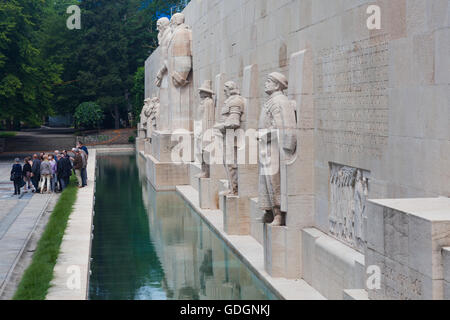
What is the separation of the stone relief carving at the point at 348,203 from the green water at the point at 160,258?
4.60 feet

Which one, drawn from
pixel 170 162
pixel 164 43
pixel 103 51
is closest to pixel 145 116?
pixel 164 43

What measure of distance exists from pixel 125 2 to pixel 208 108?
44426 millimetres

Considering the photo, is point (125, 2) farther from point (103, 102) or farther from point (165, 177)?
point (165, 177)

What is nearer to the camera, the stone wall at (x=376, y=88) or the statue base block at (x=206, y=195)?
the stone wall at (x=376, y=88)

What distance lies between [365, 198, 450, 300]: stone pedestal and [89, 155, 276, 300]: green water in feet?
12.4

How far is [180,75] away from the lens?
2511 centimetres

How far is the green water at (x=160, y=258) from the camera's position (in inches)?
417

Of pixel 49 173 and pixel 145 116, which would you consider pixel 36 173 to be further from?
pixel 145 116

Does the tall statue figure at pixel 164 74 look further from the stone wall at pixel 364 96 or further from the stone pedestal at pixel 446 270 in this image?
the stone pedestal at pixel 446 270

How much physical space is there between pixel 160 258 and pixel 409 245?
7712 mm

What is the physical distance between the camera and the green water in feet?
34.7

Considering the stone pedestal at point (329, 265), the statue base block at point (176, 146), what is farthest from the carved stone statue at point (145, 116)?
the stone pedestal at point (329, 265)

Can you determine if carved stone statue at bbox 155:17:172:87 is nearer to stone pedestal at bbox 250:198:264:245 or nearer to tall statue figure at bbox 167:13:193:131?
tall statue figure at bbox 167:13:193:131

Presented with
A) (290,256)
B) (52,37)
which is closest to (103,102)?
(52,37)
